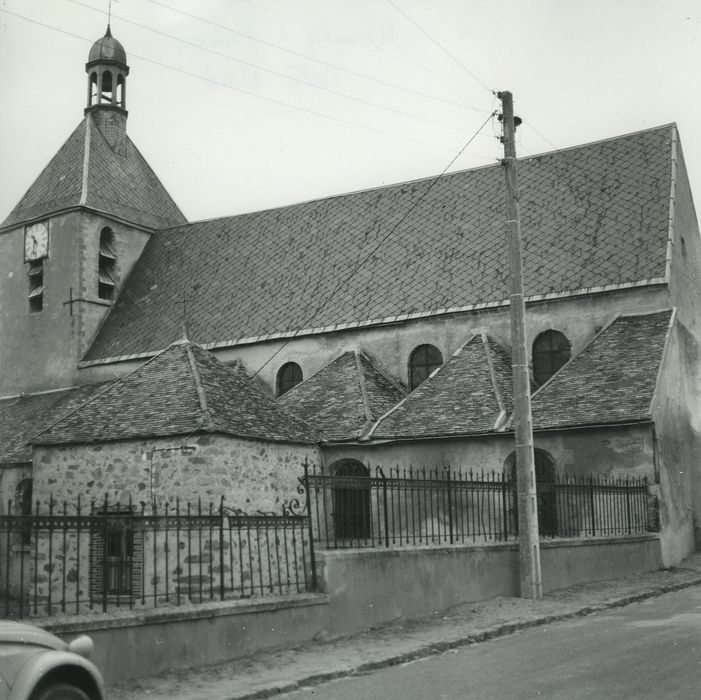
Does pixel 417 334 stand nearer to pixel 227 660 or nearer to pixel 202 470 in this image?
pixel 202 470

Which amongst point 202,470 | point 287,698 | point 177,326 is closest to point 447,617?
point 287,698

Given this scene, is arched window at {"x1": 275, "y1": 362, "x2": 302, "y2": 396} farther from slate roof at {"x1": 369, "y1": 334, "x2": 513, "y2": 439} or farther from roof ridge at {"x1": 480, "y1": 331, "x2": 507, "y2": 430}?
roof ridge at {"x1": 480, "y1": 331, "x2": 507, "y2": 430}

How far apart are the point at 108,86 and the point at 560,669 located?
104ft

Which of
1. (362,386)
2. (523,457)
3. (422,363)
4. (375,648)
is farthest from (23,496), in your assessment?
(375,648)

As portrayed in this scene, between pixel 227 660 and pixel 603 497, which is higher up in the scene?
pixel 603 497

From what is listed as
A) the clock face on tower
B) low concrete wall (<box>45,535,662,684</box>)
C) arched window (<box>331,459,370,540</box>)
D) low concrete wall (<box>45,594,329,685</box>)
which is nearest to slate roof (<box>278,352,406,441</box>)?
arched window (<box>331,459,370,540</box>)

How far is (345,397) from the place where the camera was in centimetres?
2527

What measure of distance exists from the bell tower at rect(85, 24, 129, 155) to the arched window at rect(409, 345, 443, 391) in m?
15.5

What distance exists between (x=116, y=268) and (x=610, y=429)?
19.1m

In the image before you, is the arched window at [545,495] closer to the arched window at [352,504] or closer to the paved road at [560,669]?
the arched window at [352,504]

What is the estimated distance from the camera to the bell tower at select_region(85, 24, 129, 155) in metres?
36.3

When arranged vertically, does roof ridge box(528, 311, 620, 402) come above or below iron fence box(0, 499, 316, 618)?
above

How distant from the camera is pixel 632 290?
79.0 ft

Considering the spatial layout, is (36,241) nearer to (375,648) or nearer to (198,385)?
(198,385)
